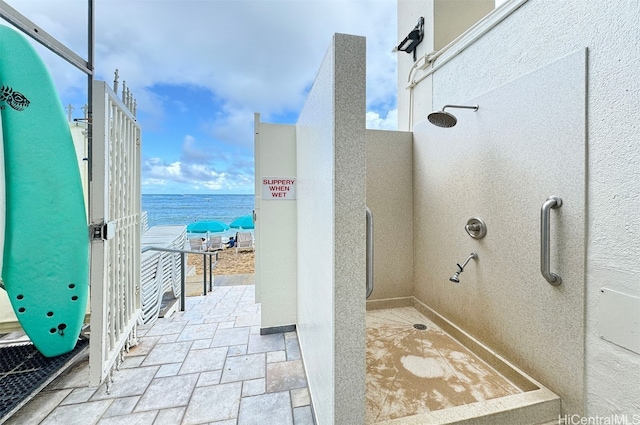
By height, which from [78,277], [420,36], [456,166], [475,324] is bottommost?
[475,324]

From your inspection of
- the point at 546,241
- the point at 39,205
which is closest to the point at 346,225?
the point at 546,241

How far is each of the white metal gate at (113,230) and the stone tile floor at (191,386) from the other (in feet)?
0.57

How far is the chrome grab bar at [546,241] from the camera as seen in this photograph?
1472mm

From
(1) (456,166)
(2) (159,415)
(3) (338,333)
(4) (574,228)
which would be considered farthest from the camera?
(1) (456,166)

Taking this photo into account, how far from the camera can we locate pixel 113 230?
1.81 m

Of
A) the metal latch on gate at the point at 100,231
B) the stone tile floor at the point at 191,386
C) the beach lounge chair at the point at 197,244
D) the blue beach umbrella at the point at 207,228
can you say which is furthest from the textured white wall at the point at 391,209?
the beach lounge chair at the point at 197,244

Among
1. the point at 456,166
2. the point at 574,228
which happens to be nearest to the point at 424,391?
the point at 574,228

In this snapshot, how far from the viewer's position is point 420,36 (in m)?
3.29

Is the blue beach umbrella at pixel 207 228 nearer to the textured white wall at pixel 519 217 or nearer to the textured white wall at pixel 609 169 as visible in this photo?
the textured white wall at pixel 519 217

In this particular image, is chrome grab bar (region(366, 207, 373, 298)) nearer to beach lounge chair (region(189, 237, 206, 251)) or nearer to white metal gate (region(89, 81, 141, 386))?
white metal gate (region(89, 81, 141, 386))

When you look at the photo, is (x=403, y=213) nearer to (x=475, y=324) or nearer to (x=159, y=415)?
Answer: (x=475, y=324)

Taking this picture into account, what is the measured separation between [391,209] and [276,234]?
4.52 ft

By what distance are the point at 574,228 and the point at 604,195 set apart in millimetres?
227

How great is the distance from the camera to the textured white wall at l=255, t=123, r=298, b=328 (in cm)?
256
